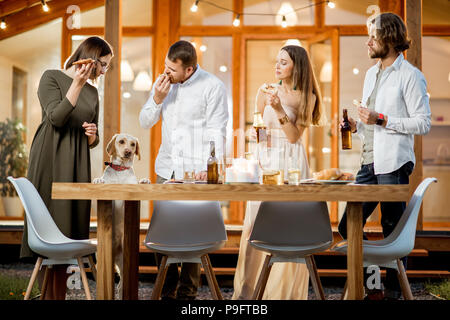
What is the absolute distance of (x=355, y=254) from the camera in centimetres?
216

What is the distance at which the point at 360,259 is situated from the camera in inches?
85.1

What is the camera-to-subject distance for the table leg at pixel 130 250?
8.76ft

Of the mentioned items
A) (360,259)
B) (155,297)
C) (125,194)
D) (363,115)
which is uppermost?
(363,115)

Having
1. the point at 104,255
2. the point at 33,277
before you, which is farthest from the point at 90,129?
the point at 104,255

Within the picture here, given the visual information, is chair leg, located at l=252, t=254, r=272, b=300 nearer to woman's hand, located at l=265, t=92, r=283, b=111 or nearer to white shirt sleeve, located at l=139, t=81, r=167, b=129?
woman's hand, located at l=265, t=92, r=283, b=111

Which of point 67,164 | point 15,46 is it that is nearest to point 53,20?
point 15,46

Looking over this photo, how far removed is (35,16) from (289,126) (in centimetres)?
482

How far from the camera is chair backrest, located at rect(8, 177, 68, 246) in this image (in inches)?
101

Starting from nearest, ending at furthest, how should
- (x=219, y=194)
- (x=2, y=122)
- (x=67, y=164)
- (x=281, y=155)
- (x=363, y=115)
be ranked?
(x=219, y=194) < (x=281, y=155) < (x=363, y=115) < (x=67, y=164) < (x=2, y=122)

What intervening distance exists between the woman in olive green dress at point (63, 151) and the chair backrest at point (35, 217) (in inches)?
5.1

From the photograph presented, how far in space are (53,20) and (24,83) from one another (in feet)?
2.89

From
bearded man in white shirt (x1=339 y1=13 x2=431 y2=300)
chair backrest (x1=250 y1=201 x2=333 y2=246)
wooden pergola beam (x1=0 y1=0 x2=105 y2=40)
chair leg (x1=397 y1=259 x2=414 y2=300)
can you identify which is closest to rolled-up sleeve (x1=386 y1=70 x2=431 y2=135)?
bearded man in white shirt (x1=339 y1=13 x2=431 y2=300)

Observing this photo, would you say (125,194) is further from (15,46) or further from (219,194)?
(15,46)

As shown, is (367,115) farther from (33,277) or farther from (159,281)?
(33,277)
